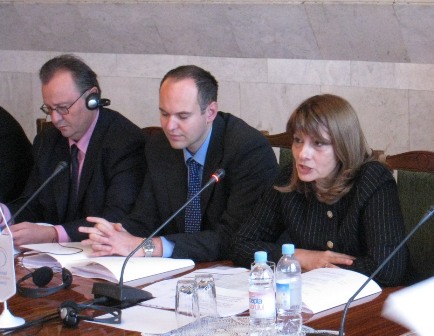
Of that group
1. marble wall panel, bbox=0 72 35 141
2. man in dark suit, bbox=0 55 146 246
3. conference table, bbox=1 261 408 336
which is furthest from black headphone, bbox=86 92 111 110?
marble wall panel, bbox=0 72 35 141

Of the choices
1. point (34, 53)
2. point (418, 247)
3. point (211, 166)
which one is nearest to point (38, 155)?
point (211, 166)

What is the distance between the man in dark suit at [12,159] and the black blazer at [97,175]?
0.97 ft

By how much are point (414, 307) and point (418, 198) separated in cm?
74

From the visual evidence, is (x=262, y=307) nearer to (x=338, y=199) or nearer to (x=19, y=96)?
(x=338, y=199)

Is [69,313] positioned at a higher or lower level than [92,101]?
lower

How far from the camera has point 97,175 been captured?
393 centimetres

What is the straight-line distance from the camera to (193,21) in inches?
214

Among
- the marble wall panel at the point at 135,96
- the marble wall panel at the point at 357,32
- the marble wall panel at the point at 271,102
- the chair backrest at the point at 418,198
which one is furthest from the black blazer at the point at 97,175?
the marble wall panel at the point at 135,96

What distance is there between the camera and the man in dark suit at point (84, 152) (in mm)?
3900

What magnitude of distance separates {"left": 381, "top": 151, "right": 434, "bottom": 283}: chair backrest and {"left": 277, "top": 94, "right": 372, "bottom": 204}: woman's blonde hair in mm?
212

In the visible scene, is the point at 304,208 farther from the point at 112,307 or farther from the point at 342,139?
the point at 112,307

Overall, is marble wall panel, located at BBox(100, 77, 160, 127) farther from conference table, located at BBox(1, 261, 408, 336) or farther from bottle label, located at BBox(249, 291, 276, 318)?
bottle label, located at BBox(249, 291, 276, 318)

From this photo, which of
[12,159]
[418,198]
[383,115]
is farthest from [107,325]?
[383,115]

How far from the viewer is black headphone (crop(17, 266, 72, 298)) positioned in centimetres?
286
